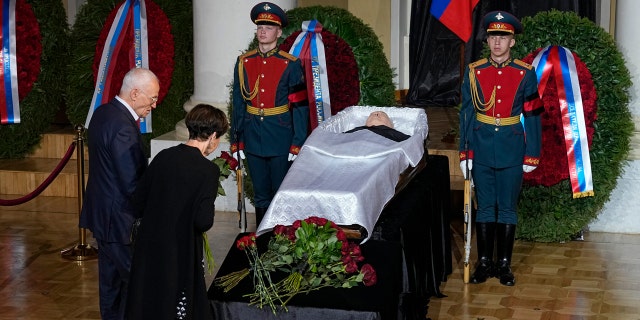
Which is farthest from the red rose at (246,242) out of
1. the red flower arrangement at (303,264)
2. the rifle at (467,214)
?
the rifle at (467,214)

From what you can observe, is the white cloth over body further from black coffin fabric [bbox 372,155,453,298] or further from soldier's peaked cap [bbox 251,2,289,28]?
soldier's peaked cap [bbox 251,2,289,28]

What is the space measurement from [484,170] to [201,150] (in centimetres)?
276

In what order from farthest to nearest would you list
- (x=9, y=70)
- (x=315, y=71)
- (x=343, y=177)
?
(x=9, y=70)
(x=315, y=71)
(x=343, y=177)

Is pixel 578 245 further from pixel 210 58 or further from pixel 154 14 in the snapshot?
pixel 154 14

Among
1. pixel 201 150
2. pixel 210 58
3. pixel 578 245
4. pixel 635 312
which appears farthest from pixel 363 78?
pixel 201 150

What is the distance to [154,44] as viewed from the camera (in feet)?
31.7

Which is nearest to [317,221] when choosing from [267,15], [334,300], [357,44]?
[334,300]

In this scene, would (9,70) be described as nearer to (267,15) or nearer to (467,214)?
(267,15)

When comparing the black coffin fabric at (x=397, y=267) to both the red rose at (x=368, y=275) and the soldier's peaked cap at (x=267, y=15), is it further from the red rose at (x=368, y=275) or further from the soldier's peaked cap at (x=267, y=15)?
the soldier's peaked cap at (x=267, y=15)

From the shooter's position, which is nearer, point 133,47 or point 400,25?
point 133,47

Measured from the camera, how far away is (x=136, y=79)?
5402mm

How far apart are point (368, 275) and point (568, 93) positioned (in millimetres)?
2857

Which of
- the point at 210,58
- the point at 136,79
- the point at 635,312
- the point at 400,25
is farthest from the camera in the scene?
the point at 400,25

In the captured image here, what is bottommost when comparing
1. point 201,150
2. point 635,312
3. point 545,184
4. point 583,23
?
point 635,312
